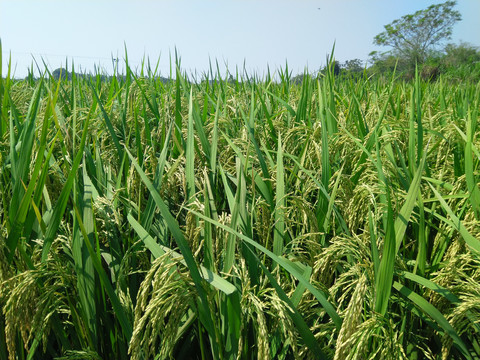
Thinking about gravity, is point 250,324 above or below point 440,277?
below

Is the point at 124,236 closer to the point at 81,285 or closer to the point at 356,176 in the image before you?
the point at 81,285

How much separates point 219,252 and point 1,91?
1223 millimetres

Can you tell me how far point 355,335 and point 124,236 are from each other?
82 centimetres

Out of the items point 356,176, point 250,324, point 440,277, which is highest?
point 356,176

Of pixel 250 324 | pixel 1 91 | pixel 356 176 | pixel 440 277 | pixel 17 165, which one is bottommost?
pixel 250 324

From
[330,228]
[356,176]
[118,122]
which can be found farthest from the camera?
[118,122]

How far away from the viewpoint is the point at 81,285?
4.18 ft

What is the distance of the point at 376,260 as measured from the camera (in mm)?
1159

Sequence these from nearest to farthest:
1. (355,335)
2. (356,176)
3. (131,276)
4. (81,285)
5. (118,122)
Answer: (355,335)
(81,285)
(131,276)
(356,176)
(118,122)

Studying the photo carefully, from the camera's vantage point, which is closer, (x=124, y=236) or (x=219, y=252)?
(x=219, y=252)

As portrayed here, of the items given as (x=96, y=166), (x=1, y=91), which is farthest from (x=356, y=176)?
(x=1, y=91)

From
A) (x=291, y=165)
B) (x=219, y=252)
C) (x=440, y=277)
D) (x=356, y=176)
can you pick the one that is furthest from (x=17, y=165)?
(x=440, y=277)

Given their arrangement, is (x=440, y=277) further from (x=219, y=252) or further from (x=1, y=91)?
(x=1, y=91)

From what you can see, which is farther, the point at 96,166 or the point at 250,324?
the point at 96,166
